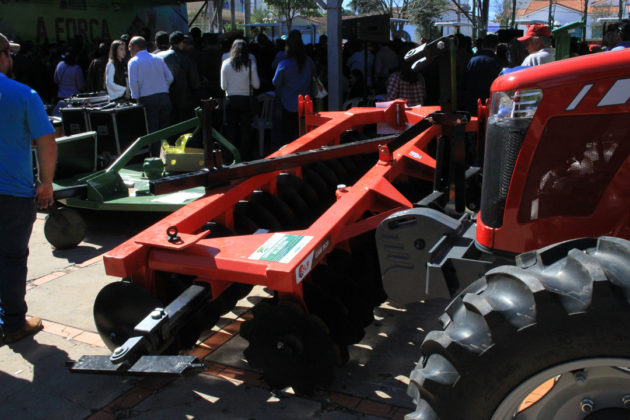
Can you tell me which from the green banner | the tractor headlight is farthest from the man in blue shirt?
the green banner

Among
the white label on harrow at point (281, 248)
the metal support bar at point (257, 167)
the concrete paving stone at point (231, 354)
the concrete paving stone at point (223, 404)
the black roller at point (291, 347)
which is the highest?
the metal support bar at point (257, 167)

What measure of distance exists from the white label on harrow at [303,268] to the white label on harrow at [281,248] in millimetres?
55

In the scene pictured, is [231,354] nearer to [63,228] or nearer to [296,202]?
[296,202]

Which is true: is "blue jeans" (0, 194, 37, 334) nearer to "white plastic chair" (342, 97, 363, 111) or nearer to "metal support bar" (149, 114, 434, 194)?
"metal support bar" (149, 114, 434, 194)

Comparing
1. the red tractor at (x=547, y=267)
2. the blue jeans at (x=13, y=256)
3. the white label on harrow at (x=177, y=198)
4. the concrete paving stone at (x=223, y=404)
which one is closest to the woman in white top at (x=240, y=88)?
the white label on harrow at (x=177, y=198)

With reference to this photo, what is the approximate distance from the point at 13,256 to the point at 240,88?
4.80 meters

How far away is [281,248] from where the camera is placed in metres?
2.63

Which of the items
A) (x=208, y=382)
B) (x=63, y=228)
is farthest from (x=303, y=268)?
(x=63, y=228)

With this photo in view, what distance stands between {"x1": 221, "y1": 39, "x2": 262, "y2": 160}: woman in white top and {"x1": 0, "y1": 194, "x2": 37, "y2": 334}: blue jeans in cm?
454

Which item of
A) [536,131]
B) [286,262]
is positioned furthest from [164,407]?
[536,131]

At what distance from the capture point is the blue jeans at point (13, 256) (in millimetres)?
3305

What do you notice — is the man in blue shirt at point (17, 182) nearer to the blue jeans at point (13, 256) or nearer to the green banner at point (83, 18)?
the blue jeans at point (13, 256)

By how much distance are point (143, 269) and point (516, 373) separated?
1815 millimetres

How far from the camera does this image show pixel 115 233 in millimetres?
5395
